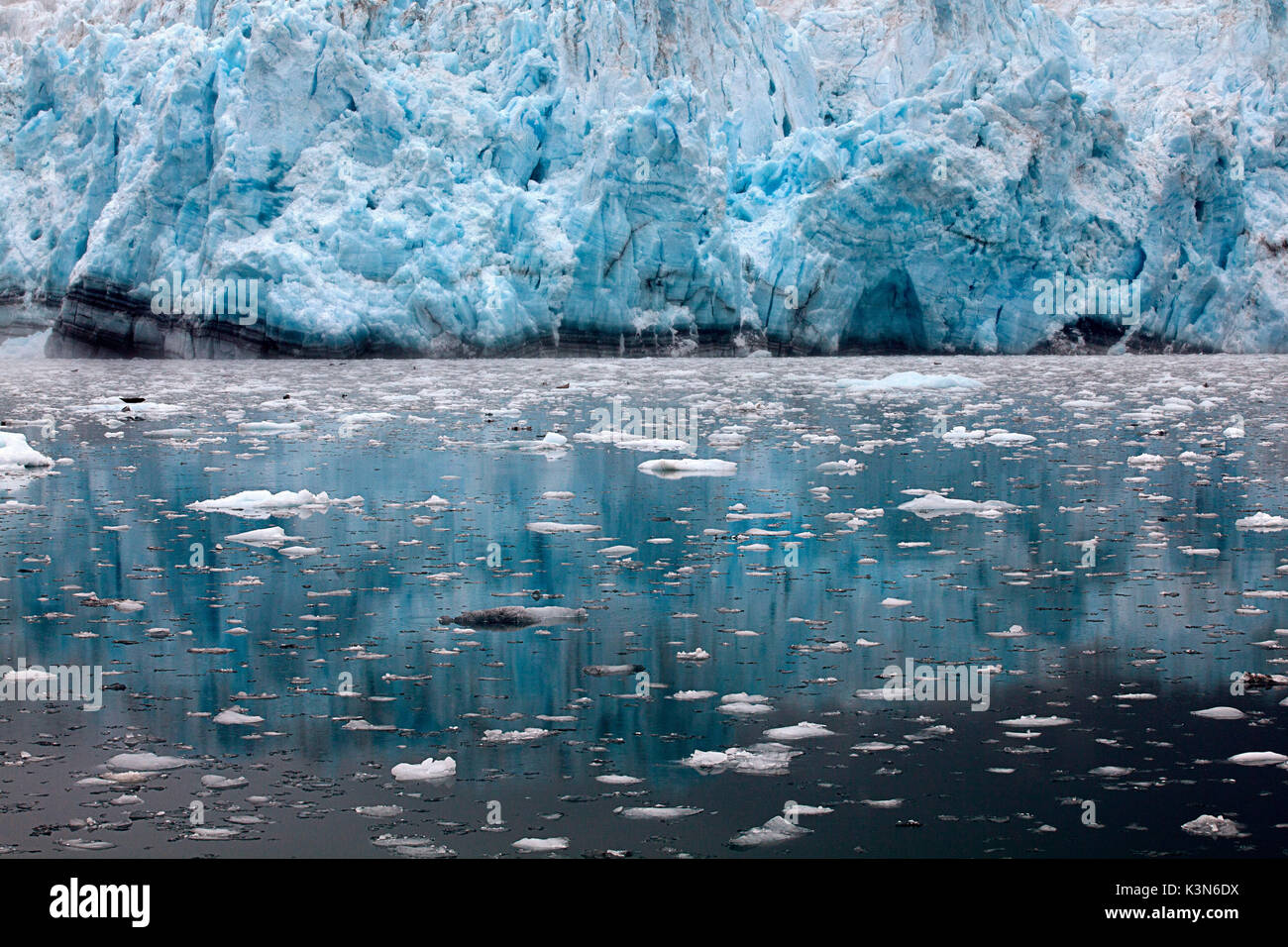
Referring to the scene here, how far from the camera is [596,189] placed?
23.7 metres

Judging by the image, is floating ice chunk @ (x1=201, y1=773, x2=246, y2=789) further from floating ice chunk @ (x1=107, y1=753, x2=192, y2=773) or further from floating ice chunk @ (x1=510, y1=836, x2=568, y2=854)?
floating ice chunk @ (x1=510, y1=836, x2=568, y2=854)

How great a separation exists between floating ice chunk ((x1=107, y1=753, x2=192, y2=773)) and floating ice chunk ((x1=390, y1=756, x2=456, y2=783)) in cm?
52

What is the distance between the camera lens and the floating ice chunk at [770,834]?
2.65 metres

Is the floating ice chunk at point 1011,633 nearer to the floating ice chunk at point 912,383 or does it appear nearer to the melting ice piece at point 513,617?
the melting ice piece at point 513,617

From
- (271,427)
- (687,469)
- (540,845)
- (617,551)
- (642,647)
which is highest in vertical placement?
(271,427)

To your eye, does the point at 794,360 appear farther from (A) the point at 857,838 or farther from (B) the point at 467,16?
(A) the point at 857,838

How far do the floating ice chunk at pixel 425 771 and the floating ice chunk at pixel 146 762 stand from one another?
0.52 m

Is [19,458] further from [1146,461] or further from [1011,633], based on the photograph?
[1146,461]

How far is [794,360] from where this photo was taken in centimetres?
2516

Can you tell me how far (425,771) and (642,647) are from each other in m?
1.17

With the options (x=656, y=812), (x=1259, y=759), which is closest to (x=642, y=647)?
(x=656, y=812)

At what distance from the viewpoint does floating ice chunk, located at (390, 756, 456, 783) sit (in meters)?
2.98

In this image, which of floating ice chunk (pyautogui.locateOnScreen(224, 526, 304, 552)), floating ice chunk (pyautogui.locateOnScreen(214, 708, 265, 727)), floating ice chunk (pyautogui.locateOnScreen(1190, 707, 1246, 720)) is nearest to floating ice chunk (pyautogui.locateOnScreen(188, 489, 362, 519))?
floating ice chunk (pyautogui.locateOnScreen(224, 526, 304, 552))

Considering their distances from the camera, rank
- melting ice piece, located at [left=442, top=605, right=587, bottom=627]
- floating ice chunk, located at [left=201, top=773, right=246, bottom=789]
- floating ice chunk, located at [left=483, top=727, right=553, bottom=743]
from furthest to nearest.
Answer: melting ice piece, located at [left=442, top=605, right=587, bottom=627] → floating ice chunk, located at [left=483, top=727, right=553, bottom=743] → floating ice chunk, located at [left=201, top=773, right=246, bottom=789]
